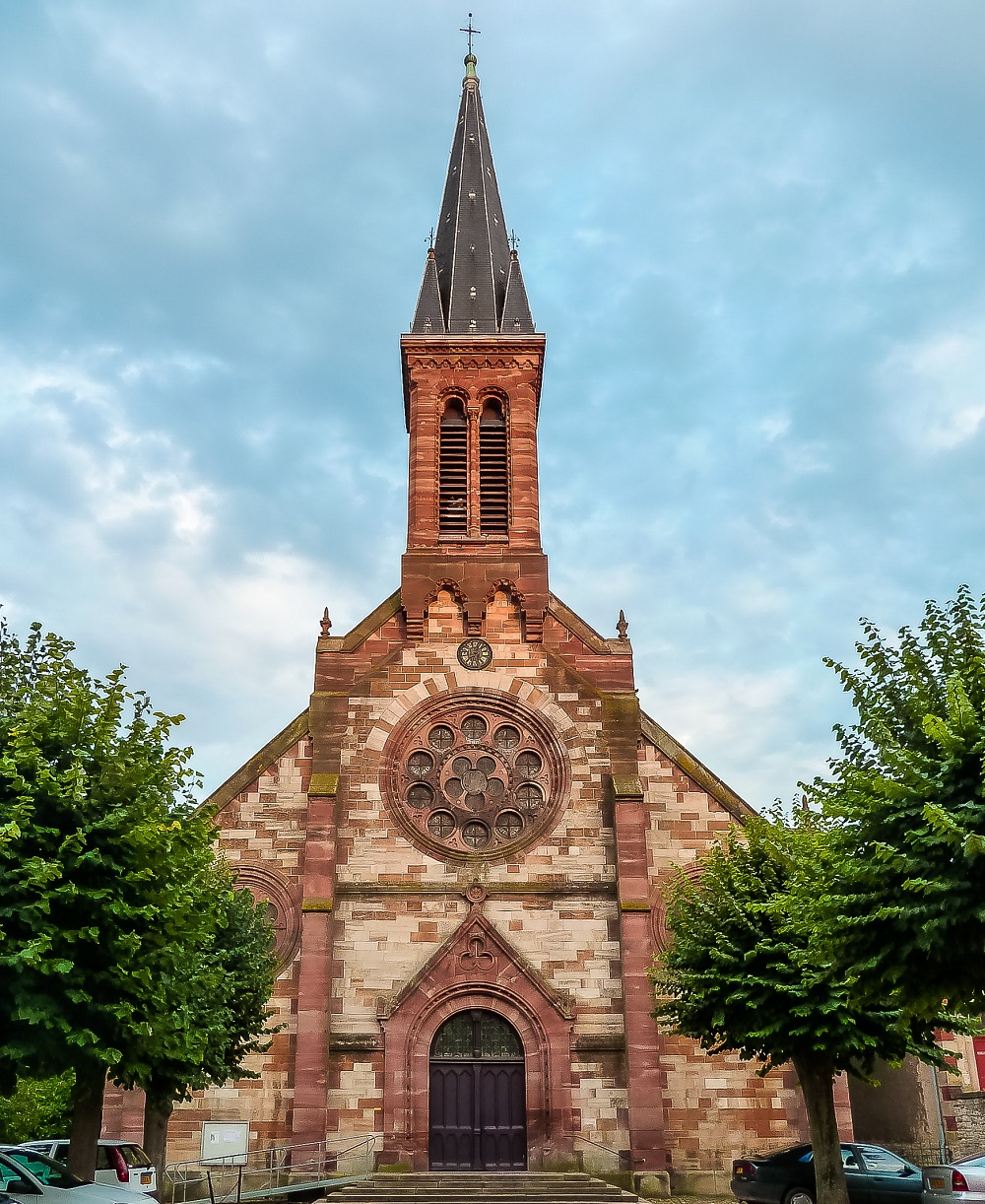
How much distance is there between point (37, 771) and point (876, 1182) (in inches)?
637

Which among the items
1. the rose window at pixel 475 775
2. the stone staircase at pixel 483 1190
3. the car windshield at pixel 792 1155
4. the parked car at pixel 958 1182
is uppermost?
the rose window at pixel 475 775

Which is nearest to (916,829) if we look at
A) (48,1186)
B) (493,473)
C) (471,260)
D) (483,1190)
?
(48,1186)

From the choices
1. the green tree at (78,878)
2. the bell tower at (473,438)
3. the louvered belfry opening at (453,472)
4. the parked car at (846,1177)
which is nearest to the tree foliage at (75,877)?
the green tree at (78,878)

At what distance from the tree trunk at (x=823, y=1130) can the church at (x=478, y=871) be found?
540 centimetres

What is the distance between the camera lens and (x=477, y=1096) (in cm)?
2611

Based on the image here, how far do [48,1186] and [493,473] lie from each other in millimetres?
21656

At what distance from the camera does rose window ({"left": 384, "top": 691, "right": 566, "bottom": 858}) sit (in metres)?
28.5

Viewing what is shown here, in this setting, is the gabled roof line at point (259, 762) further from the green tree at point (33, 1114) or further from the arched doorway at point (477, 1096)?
the green tree at point (33, 1114)

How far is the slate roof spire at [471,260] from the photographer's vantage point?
34906mm

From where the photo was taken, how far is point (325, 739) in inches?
1145

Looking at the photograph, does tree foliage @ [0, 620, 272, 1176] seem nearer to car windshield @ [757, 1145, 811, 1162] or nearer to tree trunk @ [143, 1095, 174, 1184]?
tree trunk @ [143, 1095, 174, 1184]

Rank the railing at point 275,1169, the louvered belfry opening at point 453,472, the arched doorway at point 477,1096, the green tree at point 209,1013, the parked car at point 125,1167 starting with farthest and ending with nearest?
1. the louvered belfry opening at point 453,472
2. the arched doorway at point 477,1096
3. the railing at point 275,1169
4. the parked car at point 125,1167
5. the green tree at point 209,1013

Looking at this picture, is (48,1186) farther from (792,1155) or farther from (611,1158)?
(611,1158)

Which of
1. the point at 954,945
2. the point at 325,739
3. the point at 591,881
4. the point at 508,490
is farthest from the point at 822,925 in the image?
the point at 508,490
